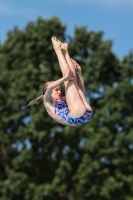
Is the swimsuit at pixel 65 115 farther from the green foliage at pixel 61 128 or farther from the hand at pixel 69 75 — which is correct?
the green foliage at pixel 61 128

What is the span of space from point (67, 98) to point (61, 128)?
53.8 ft

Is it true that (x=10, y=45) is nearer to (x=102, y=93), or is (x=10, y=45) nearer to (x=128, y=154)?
(x=102, y=93)

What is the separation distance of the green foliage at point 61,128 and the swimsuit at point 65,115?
1502 cm

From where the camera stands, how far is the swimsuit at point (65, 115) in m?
9.08

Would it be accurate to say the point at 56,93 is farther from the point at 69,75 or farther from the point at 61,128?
the point at 61,128

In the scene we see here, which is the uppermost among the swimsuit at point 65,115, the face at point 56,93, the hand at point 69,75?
the hand at point 69,75

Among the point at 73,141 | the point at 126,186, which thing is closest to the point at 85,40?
the point at 73,141

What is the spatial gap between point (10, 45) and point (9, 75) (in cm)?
166

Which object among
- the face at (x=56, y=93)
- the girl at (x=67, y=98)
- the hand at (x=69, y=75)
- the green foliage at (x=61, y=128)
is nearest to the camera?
the hand at (x=69, y=75)

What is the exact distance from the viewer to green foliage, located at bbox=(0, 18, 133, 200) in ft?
80.0

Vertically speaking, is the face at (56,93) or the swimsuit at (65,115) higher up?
the face at (56,93)

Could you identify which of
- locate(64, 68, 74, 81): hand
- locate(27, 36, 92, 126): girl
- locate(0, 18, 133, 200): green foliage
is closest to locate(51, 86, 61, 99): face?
locate(27, 36, 92, 126): girl

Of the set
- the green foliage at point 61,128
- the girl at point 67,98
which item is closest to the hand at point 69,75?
the girl at point 67,98

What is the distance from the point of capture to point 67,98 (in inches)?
354
